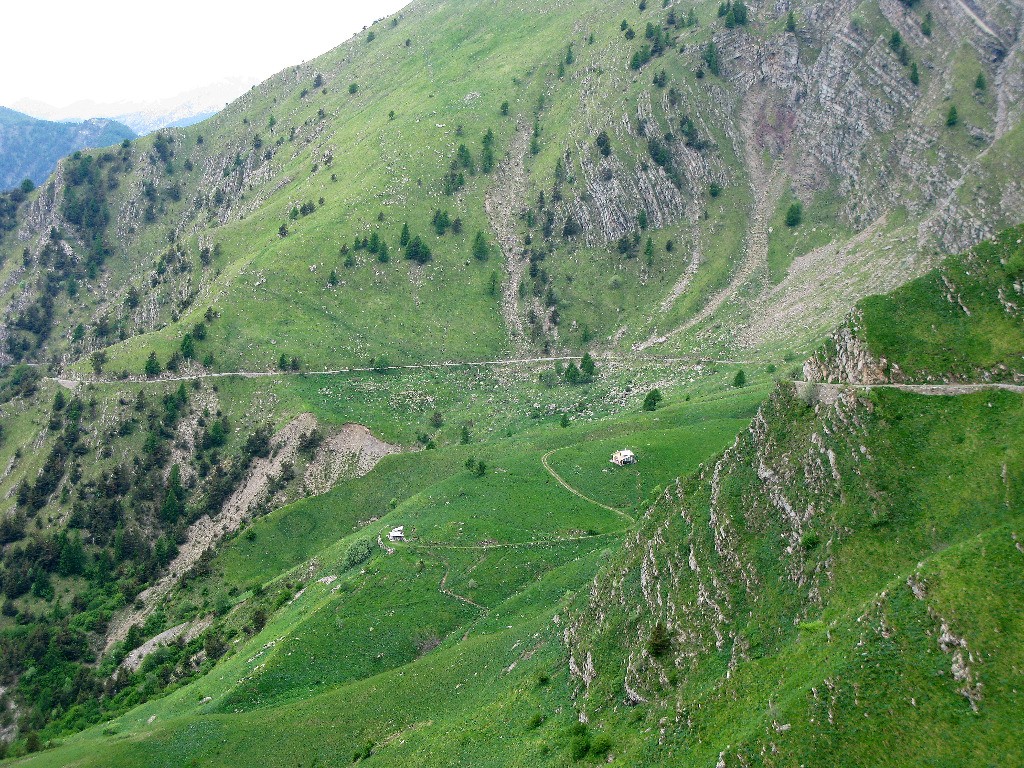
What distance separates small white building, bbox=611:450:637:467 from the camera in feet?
358

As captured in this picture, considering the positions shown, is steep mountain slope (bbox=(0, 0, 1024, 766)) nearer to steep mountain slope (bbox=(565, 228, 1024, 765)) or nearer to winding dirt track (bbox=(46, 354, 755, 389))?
steep mountain slope (bbox=(565, 228, 1024, 765))

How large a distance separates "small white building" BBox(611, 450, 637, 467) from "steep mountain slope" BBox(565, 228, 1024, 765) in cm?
4708

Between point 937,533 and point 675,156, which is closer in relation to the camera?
point 937,533

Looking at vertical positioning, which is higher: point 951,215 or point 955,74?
point 955,74

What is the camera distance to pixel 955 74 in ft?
566

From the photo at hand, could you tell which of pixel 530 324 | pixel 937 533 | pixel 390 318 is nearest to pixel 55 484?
→ pixel 390 318

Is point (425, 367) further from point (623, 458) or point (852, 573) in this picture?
point (852, 573)

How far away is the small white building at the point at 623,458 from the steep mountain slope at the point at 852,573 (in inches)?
1854

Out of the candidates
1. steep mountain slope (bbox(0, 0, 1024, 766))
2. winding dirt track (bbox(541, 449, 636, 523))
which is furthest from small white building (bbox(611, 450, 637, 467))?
winding dirt track (bbox(541, 449, 636, 523))

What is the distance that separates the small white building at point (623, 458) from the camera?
109 m

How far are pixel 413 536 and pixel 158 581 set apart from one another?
56.0 m

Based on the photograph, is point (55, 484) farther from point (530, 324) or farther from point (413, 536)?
point (530, 324)

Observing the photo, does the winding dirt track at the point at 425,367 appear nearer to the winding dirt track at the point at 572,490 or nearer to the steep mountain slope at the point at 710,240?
the steep mountain slope at the point at 710,240

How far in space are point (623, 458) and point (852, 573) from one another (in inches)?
2663
